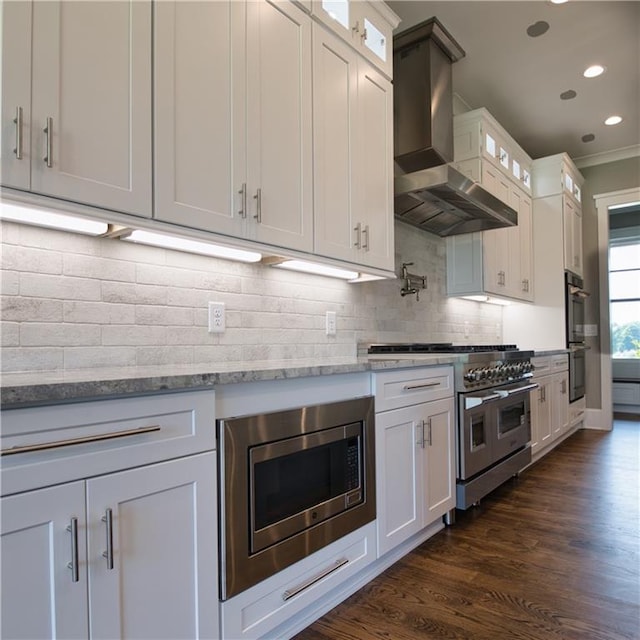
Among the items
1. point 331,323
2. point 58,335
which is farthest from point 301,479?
point 331,323

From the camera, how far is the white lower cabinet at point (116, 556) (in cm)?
92

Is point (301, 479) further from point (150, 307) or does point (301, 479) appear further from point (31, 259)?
point (31, 259)

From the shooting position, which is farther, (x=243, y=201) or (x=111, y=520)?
(x=243, y=201)

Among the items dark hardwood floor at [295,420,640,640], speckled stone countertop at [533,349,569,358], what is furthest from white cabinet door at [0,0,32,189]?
speckled stone countertop at [533,349,569,358]

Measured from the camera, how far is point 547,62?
354 centimetres

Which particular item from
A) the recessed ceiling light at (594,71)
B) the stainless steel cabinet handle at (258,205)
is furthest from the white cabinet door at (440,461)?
the recessed ceiling light at (594,71)

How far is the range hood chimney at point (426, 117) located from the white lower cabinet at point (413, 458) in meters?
1.20

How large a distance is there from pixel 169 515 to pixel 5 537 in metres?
0.37

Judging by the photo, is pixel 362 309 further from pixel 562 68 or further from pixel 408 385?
pixel 562 68

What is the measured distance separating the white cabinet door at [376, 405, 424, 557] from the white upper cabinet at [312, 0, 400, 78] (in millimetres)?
1845

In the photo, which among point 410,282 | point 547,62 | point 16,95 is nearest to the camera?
point 16,95

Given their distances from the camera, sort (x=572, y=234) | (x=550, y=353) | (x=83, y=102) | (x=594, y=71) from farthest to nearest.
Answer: (x=572, y=234) < (x=550, y=353) < (x=594, y=71) < (x=83, y=102)

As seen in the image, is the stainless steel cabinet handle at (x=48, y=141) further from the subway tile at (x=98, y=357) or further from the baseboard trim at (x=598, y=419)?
the baseboard trim at (x=598, y=419)

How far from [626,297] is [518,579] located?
6.37 m
